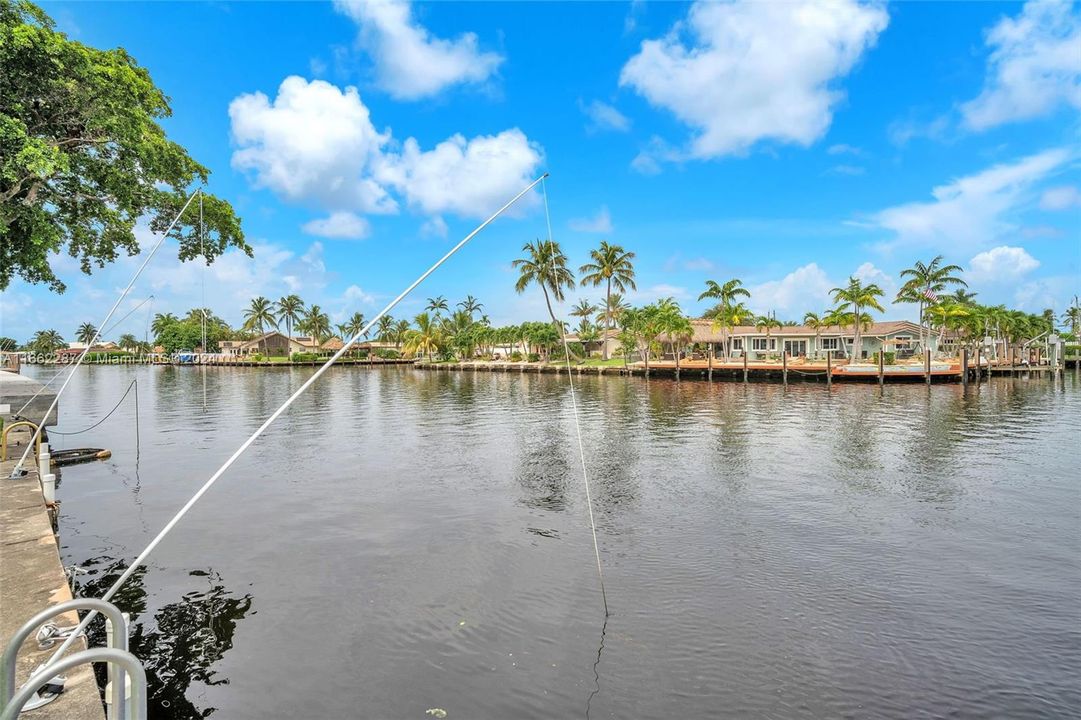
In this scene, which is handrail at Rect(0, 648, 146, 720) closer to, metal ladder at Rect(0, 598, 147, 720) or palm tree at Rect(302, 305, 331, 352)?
metal ladder at Rect(0, 598, 147, 720)

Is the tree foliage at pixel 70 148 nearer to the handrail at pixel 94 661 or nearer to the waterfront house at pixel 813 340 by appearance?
the handrail at pixel 94 661

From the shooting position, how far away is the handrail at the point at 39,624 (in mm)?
3178

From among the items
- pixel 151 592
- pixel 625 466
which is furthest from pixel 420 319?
pixel 151 592

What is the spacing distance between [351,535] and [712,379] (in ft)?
176

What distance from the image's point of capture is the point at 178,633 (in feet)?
24.4

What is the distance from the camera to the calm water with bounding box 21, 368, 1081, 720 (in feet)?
21.0

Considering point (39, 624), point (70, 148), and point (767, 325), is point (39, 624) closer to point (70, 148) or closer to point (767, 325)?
point (70, 148)

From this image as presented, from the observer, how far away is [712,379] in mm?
60406

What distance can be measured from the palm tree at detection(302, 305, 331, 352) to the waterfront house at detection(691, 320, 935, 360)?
88.8 meters

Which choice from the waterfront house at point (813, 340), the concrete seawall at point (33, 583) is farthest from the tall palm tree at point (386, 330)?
the concrete seawall at point (33, 583)

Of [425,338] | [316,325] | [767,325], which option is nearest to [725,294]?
[767,325]

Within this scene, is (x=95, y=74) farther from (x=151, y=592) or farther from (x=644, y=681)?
(x=644, y=681)

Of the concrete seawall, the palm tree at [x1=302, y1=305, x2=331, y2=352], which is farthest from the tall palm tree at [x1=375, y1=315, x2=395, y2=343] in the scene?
the concrete seawall

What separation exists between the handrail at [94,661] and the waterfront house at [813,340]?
79.1 metres
